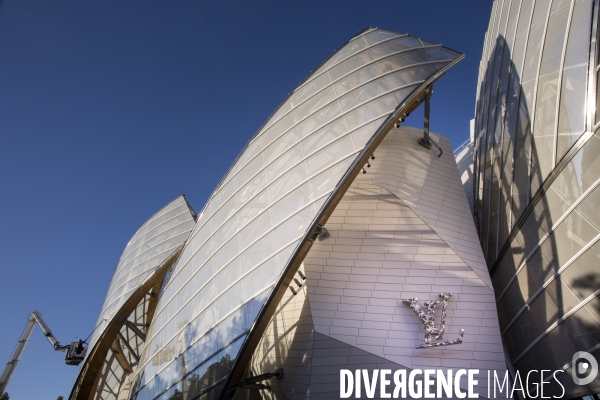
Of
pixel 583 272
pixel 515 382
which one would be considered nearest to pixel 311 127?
pixel 583 272

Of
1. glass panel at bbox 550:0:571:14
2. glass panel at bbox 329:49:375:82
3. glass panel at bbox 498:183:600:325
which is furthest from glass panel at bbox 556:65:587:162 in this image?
glass panel at bbox 329:49:375:82

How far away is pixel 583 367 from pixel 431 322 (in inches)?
142

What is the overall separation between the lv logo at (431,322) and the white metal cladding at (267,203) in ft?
15.2

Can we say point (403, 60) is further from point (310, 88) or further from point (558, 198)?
point (558, 198)

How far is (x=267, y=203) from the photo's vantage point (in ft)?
39.7

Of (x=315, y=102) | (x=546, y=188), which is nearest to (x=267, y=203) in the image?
(x=315, y=102)

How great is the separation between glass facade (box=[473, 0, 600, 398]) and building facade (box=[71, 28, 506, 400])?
1091 millimetres

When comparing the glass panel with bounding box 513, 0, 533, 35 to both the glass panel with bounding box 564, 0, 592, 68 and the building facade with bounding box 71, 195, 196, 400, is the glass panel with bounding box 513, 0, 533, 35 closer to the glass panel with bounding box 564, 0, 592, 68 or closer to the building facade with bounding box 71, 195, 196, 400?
the glass panel with bounding box 564, 0, 592, 68

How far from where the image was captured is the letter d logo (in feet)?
27.5

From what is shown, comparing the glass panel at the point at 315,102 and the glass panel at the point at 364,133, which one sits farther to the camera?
the glass panel at the point at 315,102

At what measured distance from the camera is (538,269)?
10.2 m

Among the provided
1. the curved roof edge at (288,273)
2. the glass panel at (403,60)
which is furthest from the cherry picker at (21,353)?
the glass panel at (403,60)

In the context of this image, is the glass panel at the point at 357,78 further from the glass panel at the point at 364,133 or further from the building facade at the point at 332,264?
the glass panel at the point at 364,133

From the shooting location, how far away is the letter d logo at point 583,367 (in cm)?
839
